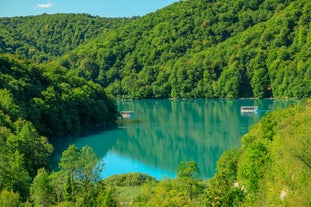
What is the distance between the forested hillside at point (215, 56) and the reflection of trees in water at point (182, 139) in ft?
163

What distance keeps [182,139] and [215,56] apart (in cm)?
9970

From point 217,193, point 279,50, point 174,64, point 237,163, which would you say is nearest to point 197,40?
point 174,64

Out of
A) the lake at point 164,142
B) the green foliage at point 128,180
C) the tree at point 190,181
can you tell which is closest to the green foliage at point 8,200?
the tree at point 190,181

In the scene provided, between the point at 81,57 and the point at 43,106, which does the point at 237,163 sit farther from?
the point at 81,57

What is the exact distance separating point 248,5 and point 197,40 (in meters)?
27.3

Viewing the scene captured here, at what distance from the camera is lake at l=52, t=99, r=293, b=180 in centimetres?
5066

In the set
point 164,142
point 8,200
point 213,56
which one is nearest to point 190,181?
point 8,200

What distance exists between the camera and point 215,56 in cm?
16238

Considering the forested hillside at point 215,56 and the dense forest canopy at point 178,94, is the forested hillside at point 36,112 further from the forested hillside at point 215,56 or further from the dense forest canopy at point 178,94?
the forested hillside at point 215,56

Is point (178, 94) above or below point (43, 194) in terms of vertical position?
below

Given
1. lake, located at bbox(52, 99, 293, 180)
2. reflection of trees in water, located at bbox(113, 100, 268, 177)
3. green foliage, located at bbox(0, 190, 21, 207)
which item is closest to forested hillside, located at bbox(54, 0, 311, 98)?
reflection of trees in water, located at bbox(113, 100, 268, 177)

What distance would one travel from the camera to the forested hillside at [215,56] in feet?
465

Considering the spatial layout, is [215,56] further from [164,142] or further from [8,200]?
[8,200]

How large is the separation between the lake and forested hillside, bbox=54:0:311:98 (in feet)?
174
